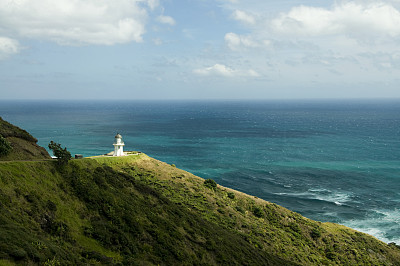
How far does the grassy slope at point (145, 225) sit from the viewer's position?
21.9 m

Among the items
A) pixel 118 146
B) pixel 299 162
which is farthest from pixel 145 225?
pixel 299 162

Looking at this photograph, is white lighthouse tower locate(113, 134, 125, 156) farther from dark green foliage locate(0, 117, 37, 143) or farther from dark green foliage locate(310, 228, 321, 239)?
dark green foliage locate(310, 228, 321, 239)

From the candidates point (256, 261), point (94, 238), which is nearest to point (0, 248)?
point (94, 238)

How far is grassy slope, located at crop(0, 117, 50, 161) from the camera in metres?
34.7

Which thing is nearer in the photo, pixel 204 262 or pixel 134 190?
pixel 204 262

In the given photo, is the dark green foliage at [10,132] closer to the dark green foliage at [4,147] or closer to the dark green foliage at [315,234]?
the dark green foliage at [4,147]

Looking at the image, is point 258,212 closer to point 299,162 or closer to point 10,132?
point 10,132

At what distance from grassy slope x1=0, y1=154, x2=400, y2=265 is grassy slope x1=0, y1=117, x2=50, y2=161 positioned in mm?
5916

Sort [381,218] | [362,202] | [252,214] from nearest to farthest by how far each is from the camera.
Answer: [252,214]
[381,218]
[362,202]

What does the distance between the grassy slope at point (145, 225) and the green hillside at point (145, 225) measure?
86 millimetres

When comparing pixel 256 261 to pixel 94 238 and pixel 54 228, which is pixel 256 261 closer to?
pixel 94 238

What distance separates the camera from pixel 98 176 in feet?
115

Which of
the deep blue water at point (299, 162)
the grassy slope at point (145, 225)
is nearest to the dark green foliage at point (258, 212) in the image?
the grassy slope at point (145, 225)

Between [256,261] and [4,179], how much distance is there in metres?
27.3
